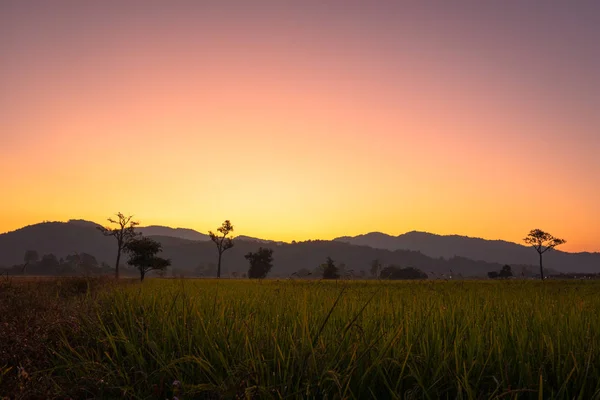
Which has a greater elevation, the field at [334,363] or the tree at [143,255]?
the tree at [143,255]

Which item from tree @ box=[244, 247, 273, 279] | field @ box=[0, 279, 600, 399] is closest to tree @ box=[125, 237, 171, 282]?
tree @ box=[244, 247, 273, 279]

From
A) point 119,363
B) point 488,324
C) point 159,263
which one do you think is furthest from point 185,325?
point 159,263

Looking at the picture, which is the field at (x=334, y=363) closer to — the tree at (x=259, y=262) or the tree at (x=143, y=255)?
the tree at (x=143, y=255)

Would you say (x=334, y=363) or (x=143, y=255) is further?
(x=143, y=255)

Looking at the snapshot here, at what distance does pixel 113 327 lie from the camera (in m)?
8.41

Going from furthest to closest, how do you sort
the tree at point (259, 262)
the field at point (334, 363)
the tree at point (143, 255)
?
the tree at point (259, 262), the tree at point (143, 255), the field at point (334, 363)

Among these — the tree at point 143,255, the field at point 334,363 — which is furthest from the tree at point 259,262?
the field at point 334,363

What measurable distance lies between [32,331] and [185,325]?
413cm

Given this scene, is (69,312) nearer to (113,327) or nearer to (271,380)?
(113,327)

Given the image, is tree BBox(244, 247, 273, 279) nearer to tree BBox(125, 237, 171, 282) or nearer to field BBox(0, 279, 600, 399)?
tree BBox(125, 237, 171, 282)

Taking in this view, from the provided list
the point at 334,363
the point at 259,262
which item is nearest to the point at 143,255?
the point at 259,262

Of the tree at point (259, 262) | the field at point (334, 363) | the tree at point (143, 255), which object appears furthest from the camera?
the tree at point (259, 262)

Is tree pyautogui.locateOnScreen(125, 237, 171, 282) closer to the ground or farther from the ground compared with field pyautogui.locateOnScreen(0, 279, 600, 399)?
farther from the ground

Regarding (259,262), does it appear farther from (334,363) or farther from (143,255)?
(334,363)
